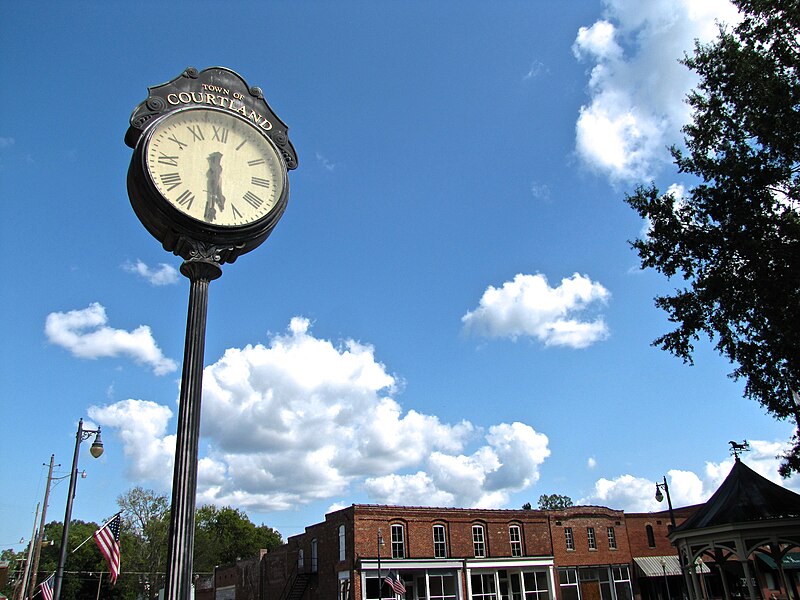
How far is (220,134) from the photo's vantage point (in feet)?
26.7

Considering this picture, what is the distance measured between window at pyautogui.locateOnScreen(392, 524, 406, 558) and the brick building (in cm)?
5

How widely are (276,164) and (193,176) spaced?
1.17m

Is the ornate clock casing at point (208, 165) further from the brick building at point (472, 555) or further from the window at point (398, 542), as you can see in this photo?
the window at point (398, 542)

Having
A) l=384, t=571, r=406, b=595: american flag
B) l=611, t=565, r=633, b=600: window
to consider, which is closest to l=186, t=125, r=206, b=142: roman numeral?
l=384, t=571, r=406, b=595: american flag

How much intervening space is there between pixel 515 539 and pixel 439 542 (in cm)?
549

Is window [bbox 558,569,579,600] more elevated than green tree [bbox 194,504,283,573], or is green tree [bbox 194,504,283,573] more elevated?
green tree [bbox 194,504,283,573]

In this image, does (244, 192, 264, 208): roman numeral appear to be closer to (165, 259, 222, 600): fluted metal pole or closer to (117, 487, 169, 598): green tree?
(165, 259, 222, 600): fluted metal pole

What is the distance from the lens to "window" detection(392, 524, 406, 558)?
3475cm

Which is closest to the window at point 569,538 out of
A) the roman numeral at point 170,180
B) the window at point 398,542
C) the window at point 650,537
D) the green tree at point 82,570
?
the window at point 650,537

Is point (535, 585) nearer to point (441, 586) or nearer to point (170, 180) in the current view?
point (441, 586)

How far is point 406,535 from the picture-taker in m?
35.2

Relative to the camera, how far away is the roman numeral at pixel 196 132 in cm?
794

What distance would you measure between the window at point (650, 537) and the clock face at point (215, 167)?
4270 centimetres

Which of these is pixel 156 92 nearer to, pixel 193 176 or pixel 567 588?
pixel 193 176
